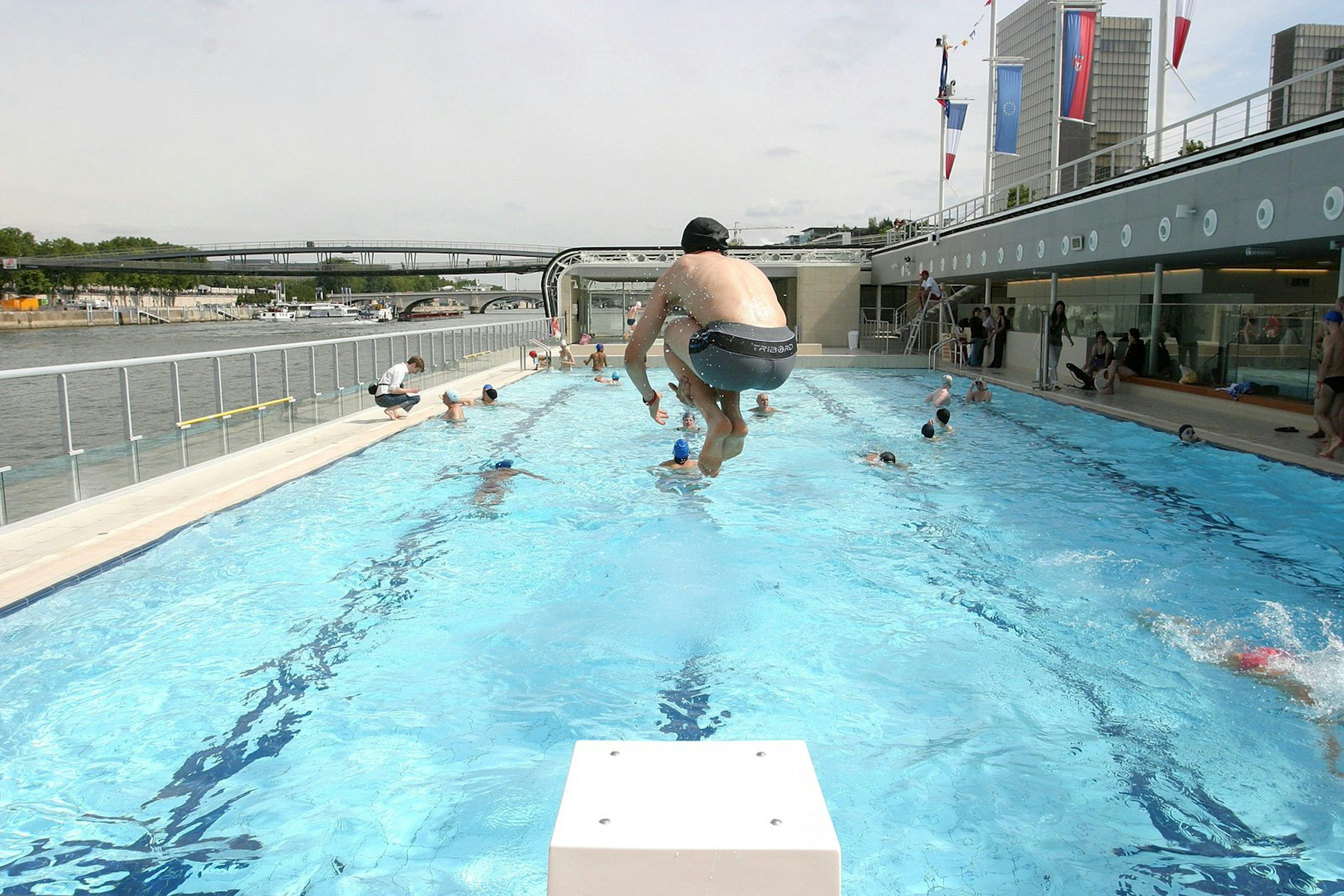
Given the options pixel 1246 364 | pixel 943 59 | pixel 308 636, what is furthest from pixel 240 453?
pixel 943 59

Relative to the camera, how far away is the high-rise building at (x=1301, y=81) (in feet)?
38.0

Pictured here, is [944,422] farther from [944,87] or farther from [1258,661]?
[944,87]

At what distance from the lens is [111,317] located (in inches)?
3450

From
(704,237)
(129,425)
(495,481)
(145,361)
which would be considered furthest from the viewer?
(495,481)

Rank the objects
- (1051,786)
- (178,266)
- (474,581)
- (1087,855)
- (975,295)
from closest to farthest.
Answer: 1. (1087,855)
2. (1051,786)
3. (474,581)
4. (975,295)
5. (178,266)

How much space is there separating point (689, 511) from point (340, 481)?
12.8ft

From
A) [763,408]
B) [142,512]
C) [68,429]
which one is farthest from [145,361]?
[763,408]

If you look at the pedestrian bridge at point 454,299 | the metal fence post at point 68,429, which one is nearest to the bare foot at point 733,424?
the metal fence post at point 68,429

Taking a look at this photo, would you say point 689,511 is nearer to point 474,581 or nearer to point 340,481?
point 474,581

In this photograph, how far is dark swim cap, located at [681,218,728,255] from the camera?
496 centimetres

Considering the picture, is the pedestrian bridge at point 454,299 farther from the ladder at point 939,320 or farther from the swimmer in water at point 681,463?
the swimmer in water at point 681,463

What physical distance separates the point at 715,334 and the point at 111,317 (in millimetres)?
100392

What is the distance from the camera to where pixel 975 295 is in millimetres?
33469

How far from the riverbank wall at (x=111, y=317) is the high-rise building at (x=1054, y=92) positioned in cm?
7422
